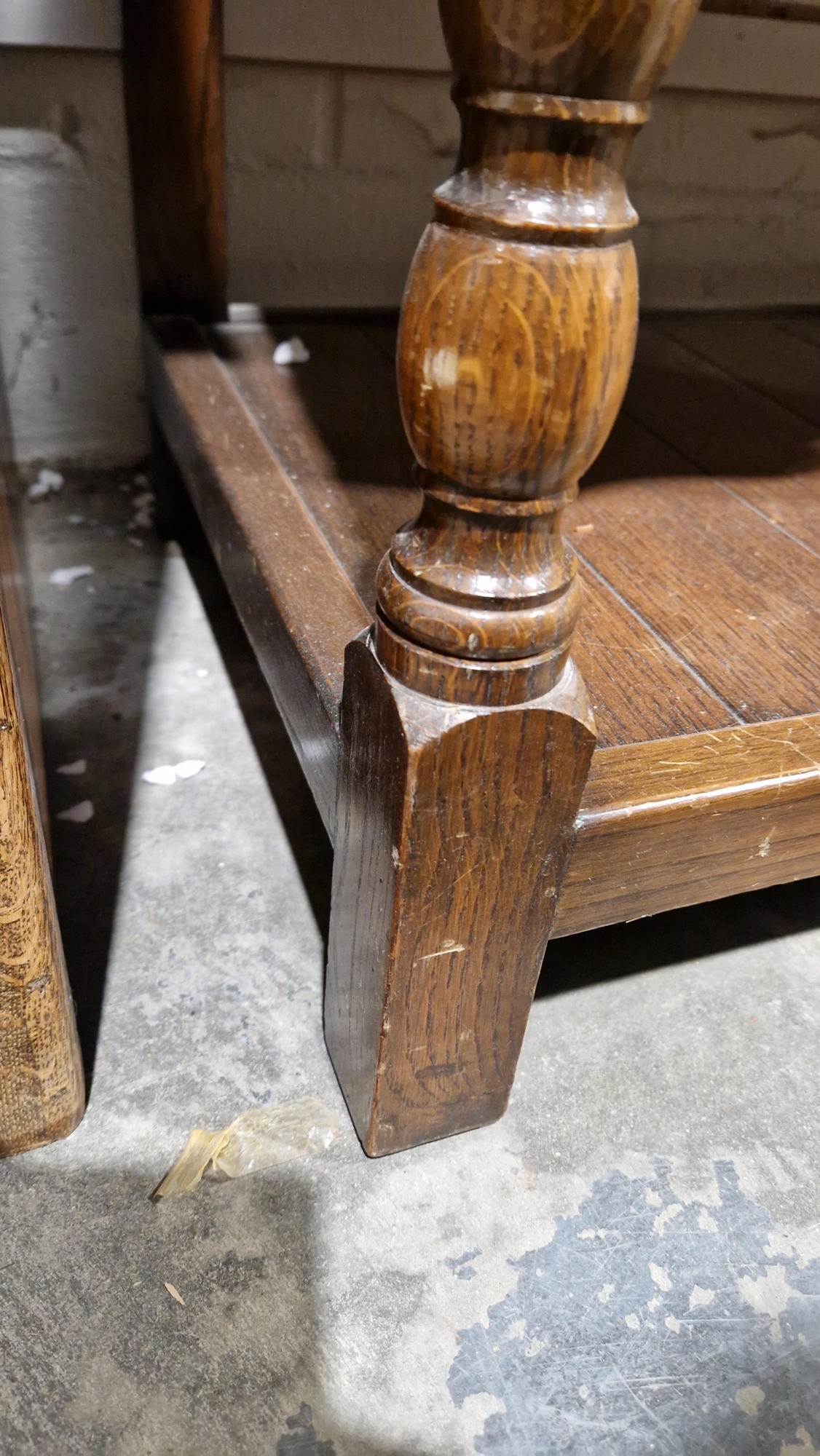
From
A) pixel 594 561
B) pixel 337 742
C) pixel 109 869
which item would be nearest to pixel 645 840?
pixel 337 742

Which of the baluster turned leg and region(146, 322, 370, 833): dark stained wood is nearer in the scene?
the baluster turned leg

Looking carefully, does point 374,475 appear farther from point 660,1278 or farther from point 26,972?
point 660,1278

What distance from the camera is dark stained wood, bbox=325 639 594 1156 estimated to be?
0.46 meters

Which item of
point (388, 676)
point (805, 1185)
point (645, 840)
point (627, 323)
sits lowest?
point (805, 1185)

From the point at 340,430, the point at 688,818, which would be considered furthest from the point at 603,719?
the point at 340,430

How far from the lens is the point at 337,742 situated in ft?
1.87

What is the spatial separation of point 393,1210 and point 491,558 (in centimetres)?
45

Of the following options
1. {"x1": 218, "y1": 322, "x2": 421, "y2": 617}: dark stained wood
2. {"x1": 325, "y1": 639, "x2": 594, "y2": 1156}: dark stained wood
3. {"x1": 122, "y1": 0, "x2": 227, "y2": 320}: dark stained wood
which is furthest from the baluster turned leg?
{"x1": 122, "y1": 0, "x2": 227, "y2": 320}: dark stained wood

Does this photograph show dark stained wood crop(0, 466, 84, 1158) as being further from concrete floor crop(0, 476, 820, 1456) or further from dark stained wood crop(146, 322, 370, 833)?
dark stained wood crop(146, 322, 370, 833)

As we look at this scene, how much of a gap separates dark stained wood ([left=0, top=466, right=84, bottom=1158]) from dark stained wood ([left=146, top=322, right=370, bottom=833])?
168mm

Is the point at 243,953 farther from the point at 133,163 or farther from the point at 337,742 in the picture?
the point at 133,163

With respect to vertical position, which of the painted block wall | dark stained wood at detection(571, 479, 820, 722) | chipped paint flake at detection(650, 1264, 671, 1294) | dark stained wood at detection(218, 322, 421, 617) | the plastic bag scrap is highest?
the painted block wall

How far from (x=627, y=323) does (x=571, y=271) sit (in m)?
0.03

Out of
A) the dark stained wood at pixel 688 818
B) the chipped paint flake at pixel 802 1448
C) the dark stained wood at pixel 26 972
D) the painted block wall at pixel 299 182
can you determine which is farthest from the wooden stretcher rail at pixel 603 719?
the painted block wall at pixel 299 182
